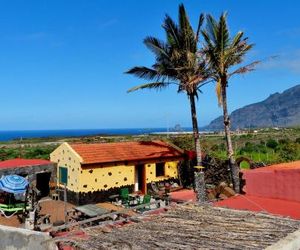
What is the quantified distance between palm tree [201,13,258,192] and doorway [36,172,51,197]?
11136 mm

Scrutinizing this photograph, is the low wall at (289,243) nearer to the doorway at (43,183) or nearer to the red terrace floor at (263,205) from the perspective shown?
the red terrace floor at (263,205)

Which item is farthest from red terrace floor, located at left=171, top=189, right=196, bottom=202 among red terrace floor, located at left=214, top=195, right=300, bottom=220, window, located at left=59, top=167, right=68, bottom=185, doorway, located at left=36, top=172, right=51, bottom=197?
red terrace floor, located at left=214, top=195, right=300, bottom=220

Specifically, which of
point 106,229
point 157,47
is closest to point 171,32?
point 157,47

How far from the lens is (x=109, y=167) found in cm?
2356

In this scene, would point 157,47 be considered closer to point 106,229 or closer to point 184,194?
point 184,194

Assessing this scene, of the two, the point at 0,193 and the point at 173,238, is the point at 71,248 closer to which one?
the point at 173,238

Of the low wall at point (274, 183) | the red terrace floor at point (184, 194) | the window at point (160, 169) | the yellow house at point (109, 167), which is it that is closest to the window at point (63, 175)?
the yellow house at point (109, 167)

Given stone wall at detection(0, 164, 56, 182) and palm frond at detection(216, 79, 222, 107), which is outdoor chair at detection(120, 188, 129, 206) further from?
palm frond at detection(216, 79, 222, 107)

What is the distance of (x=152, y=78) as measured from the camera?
23.4 meters

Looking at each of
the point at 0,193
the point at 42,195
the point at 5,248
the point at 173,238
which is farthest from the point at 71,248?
the point at 42,195

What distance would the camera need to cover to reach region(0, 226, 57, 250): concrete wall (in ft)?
26.1

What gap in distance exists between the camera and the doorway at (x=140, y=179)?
25250 mm

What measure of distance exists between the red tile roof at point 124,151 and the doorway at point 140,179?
2.74 feet

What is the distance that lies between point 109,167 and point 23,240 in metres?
14.7
